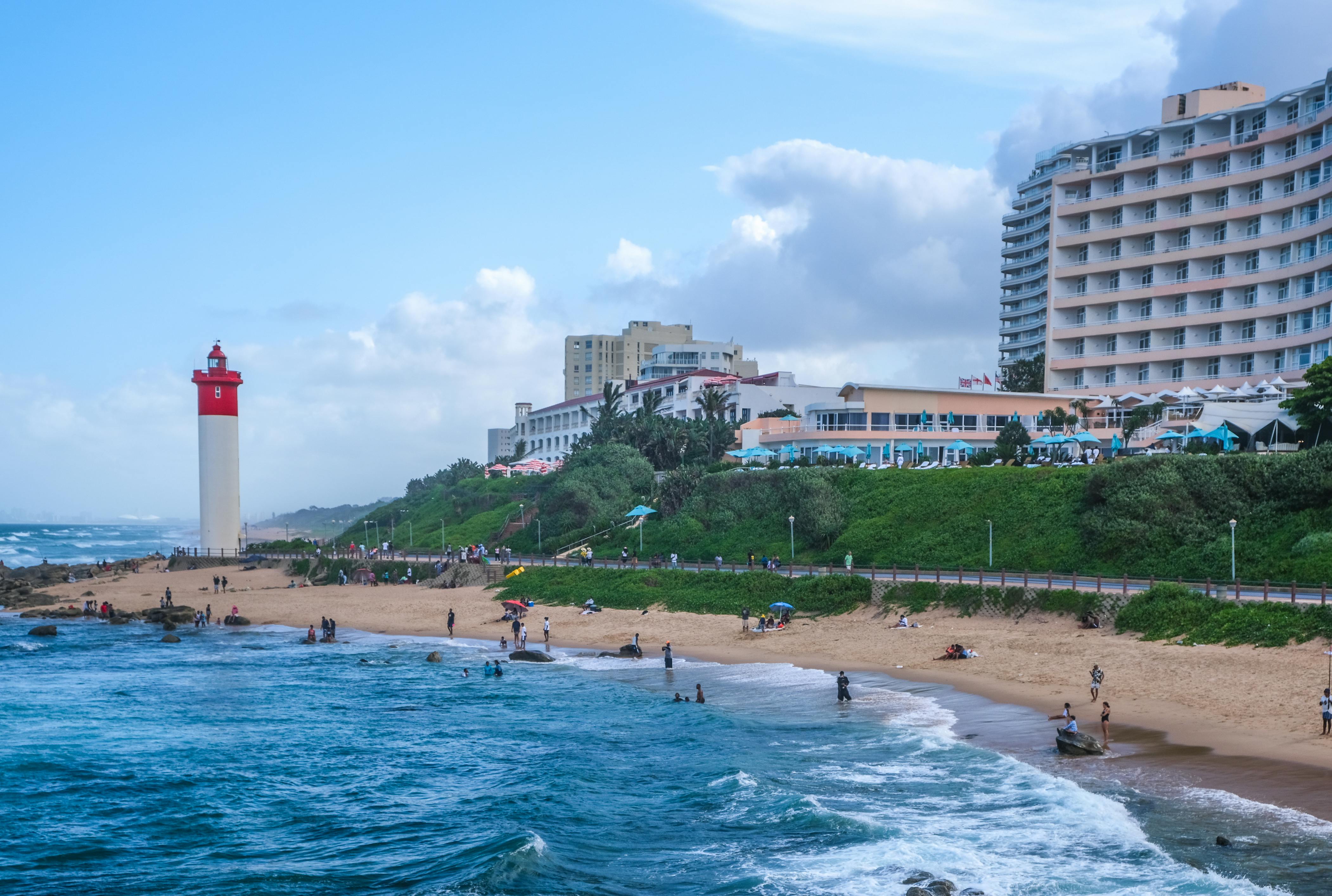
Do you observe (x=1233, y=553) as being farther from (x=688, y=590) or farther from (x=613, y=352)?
(x=613, y=352)

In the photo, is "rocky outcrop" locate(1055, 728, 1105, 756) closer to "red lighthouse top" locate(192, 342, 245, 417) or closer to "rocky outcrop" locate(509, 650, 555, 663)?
"rocky outcrop" locate(509, 650, 555, 663)

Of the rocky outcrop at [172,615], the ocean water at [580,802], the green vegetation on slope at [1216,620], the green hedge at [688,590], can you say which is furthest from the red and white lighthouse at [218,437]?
the green vegetation on slope at [1216,620]

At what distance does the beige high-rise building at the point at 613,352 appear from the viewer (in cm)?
17588

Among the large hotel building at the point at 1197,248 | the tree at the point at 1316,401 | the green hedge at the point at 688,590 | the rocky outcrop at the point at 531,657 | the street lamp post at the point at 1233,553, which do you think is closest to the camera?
the street lamp post at the point at 1233,553

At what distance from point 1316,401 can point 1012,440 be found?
1903 cm

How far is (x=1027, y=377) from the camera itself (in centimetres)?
9475

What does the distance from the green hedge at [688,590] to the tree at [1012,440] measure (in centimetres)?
2175

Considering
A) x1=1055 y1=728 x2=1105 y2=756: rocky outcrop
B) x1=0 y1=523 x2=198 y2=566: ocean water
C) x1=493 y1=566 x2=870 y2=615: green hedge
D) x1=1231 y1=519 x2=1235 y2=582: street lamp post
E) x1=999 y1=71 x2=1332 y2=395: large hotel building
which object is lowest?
x1=0 y1=523 x2=198 y2=566: ocean water

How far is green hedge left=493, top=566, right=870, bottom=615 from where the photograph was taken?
4703 cm

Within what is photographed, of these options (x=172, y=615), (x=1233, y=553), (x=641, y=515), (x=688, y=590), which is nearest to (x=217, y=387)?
(x=172, y=615)

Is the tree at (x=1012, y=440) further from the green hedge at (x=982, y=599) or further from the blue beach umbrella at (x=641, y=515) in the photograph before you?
the green hedge at (x=982, y=599)

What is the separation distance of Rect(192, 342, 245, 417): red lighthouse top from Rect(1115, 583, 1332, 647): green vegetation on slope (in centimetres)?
6470

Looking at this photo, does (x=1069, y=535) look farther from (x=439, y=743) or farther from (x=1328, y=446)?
(x=439, y=743)

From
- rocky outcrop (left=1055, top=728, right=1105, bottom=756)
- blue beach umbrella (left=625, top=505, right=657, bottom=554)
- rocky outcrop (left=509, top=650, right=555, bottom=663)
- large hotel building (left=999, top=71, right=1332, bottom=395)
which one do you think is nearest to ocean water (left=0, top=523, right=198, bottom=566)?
blue beach umbrella (left=625, top=505, right=657, bottom=554)
